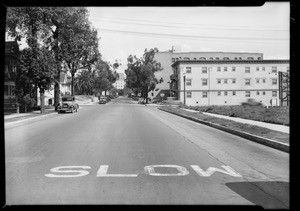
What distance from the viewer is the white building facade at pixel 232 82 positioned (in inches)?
2943

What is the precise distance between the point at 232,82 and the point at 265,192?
71.2 meters

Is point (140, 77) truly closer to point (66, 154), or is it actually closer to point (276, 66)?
point (276, 66)

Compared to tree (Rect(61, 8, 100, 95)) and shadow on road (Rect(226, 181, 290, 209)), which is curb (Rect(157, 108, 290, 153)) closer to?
shadow on road (Rect(226, 181, 290, 209))

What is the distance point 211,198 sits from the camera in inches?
223

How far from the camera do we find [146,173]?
302 inches

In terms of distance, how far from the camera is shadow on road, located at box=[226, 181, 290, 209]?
5.44 meters

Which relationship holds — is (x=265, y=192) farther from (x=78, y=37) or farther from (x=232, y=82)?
(x=232, y=82)

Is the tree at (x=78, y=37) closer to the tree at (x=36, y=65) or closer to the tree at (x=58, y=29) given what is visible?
the tree at (x=58, y=29)

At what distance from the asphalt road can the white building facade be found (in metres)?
63.1

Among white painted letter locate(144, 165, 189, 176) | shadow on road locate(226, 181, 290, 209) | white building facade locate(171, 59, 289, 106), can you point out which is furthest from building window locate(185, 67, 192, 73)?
shadow on road locate(226, 181, 290, 209)

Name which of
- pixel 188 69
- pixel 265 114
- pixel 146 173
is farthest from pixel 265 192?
pixel 188 69

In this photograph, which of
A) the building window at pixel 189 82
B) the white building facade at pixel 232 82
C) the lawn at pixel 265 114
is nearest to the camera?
the lawn at pixel 265 114

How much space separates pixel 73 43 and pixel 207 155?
31461mm

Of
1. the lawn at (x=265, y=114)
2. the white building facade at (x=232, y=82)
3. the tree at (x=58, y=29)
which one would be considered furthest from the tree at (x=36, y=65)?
the white building facade at (x=232, y=82)
